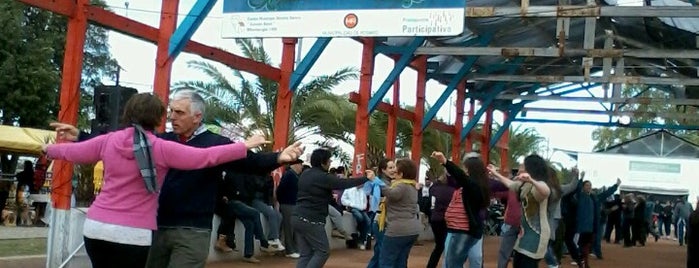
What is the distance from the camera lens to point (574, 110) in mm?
29594

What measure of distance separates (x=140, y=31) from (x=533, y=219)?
22.2 feet

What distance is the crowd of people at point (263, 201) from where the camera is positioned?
4.57 m

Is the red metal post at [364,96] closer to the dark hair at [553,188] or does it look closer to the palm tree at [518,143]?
the dark hair at [553,188]

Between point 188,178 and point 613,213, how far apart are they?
20.9 m

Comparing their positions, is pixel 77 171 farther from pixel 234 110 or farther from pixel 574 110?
pixel 574 110

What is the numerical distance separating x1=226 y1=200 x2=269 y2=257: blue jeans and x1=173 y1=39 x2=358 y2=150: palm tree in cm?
1025

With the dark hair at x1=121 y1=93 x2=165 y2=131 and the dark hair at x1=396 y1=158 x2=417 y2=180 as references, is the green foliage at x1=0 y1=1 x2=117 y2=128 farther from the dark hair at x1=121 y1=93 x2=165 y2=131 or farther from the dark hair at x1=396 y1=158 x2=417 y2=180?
the dark hair at x1=121 y1=93 x2=165 y2=131

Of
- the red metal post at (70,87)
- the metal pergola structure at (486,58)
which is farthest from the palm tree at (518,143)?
the red metal post at (70,87)

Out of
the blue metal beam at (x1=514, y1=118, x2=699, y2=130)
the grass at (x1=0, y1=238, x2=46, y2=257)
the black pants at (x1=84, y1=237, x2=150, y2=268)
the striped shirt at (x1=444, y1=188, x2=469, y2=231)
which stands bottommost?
the grass at (x1=0, y1=238, x2=46, y2=257)

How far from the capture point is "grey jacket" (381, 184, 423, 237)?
29.7 ft

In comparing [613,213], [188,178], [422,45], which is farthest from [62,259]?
[613,213]

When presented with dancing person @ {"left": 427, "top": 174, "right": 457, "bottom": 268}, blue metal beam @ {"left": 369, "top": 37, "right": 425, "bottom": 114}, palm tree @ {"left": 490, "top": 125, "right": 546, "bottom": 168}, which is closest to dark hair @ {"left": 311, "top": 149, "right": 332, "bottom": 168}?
dancing person @ {"left": 427, "top": 174, "right": 457, "bottom": 268}

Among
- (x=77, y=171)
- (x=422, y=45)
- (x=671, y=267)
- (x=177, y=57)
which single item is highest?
(x=422, y=45)

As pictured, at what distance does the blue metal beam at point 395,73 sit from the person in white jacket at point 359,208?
266 cm
